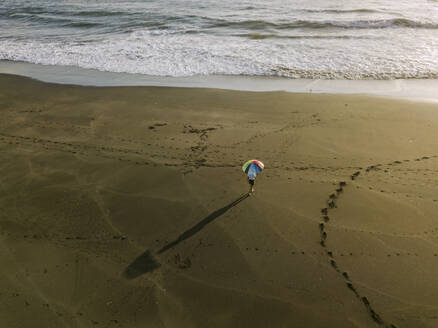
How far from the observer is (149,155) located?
629 centimetres

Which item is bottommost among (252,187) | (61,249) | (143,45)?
(61,249)

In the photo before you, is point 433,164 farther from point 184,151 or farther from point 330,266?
point 184,151

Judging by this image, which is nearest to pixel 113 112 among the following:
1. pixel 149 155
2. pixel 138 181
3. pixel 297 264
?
pixel 149 155

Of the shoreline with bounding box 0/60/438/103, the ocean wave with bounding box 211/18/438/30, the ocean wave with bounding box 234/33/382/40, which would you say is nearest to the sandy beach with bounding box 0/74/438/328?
the shoreline with bounding box 0/60/438/103

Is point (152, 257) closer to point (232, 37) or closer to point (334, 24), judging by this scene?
point (232, 37)

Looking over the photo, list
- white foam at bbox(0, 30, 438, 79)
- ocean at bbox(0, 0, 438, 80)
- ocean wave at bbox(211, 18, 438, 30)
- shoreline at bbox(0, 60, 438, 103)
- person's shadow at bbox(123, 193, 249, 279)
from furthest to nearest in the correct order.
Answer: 1. ocean wave at bbox(211, 18, 438, 30)
2. ocean at bbox(0, 0, 438, 80)
3. white foam at bbox(0, 30, 438, 79)
4. shoreline at bbox(0, 60, 438, 103)
5. person's shadow at bbox(123, 193, 249, 279)

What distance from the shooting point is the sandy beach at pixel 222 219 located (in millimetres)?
3629

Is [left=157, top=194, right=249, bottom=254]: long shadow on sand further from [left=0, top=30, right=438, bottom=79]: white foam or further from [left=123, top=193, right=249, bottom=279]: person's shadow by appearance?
[left=0, top=30, right=438, bottom=79]: white foam

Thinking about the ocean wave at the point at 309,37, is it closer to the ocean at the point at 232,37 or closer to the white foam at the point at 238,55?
the ocean at the point at 232,37

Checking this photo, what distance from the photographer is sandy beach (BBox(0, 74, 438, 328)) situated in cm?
363

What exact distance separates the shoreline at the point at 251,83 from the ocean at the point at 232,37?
0.42 m

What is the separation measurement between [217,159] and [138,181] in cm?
153

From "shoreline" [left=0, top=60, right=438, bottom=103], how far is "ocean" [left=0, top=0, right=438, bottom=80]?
42 centimetres

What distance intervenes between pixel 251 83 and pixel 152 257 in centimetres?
707
